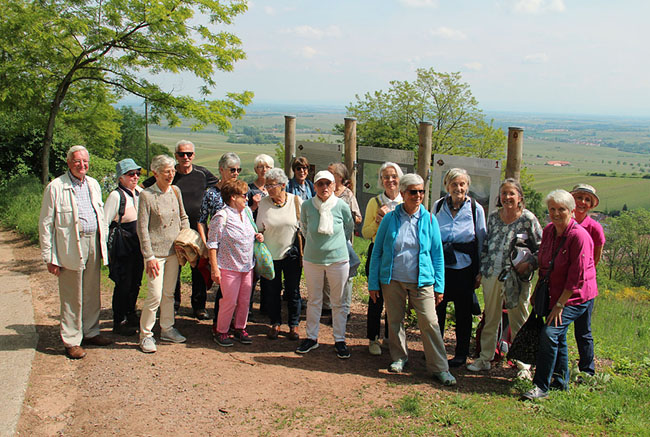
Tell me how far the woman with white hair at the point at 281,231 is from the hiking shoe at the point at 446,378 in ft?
5.51

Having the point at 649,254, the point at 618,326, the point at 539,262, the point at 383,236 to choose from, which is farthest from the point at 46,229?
the point at 649,254

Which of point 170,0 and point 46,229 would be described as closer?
point 46,229

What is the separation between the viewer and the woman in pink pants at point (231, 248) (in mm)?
5285

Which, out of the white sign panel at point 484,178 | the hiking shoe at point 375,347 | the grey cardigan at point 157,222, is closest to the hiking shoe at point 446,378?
the hiking shoe at point 375,347

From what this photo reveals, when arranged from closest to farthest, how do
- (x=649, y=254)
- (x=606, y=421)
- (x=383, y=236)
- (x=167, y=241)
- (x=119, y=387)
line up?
(x=606, y=421)
(x=119, y=387)
(x=383, y=236)
(x=167, y=241)
(x=649, y=254)

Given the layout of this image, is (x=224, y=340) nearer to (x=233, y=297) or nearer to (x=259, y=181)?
(x=233, y=297)

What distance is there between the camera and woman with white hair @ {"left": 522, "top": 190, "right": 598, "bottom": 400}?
431cm

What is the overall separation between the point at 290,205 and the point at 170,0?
914cm

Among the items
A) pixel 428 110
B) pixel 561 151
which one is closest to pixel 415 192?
pixel 428 110

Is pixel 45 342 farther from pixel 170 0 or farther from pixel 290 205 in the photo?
pixel 170 0

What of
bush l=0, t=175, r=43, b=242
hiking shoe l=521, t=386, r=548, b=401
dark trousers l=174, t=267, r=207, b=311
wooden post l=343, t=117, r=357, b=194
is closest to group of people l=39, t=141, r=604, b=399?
hiking shoe l=521, t=386, r=548, b=401

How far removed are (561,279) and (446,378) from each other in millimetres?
1317

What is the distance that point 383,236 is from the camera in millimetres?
4879

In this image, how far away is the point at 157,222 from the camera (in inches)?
205
